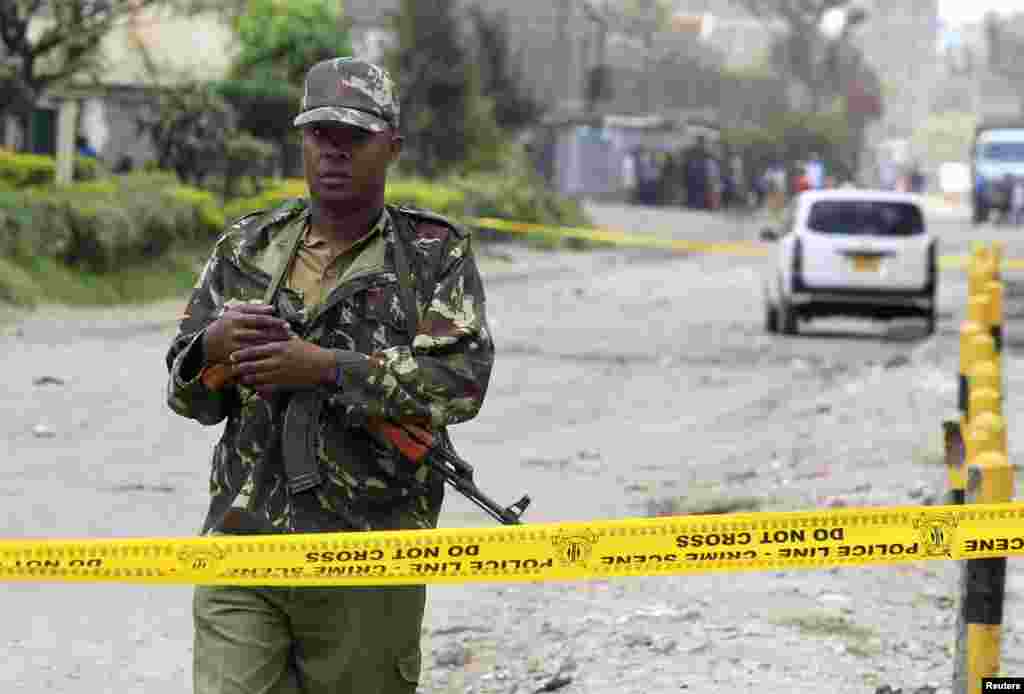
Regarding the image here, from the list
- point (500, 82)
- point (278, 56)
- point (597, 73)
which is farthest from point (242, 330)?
point (597, 73)

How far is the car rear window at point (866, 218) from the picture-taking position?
22.7 metres

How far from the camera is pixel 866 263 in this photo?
22.5 metres

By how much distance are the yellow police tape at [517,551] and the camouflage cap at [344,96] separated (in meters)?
0.77

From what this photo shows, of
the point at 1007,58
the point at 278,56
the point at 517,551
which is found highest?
the point at 517,551

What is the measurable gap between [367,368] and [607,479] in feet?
26.7

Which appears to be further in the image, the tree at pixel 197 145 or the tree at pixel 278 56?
the tree at pixel 278 56

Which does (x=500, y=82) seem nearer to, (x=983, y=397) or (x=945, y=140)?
(x=983, y=397)

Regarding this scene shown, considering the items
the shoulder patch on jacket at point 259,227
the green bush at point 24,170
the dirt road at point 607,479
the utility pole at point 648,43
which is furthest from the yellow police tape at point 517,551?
the utility pole at point 648,43

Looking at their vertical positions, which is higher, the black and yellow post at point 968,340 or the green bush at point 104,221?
the black and yellow post at point 968,340

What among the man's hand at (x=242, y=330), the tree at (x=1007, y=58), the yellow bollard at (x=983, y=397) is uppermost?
the man's hand at (x=242, y=330)

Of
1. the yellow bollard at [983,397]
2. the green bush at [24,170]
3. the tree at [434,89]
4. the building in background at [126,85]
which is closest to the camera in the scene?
the yellow bollard at [983,397]

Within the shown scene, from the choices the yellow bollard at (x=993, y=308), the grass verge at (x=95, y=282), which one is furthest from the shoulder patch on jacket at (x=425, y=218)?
the grass verge at (x=95, y=282)

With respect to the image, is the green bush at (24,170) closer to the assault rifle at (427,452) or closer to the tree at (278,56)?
the tree at (278,56)

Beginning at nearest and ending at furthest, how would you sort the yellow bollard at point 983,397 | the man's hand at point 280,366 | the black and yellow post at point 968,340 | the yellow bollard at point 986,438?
the man's hand at point 280,366 → the yellow bollard at point 986,438 → the yellow bollard at point 983,397 → the black and yellow post at point 968,340
